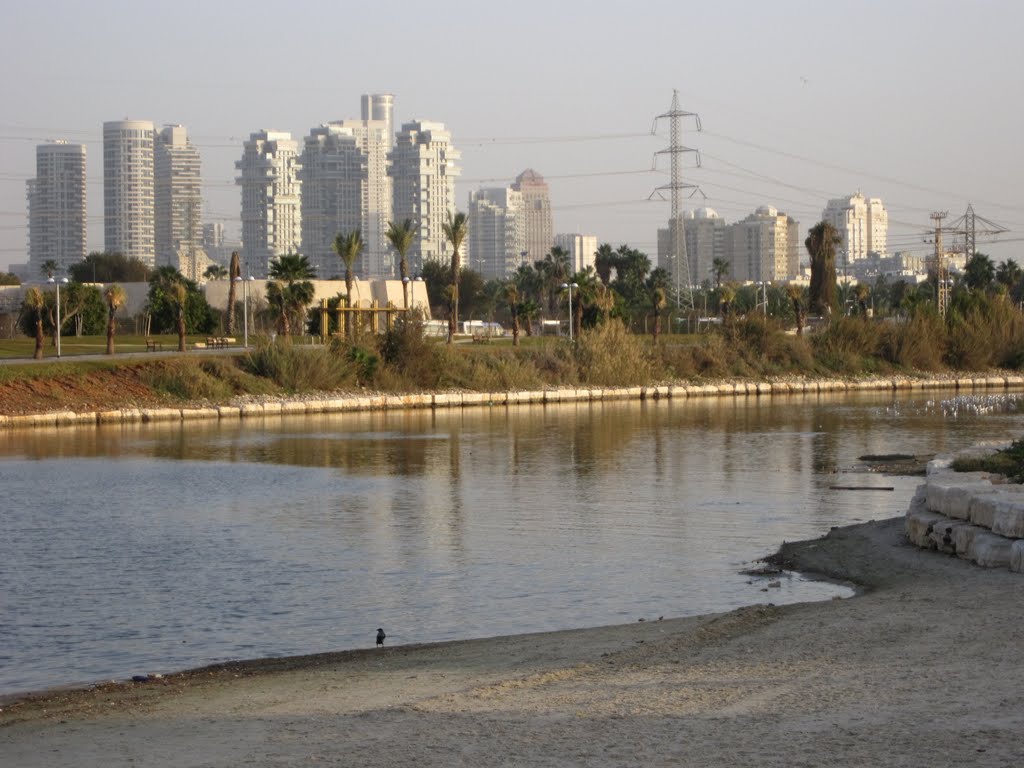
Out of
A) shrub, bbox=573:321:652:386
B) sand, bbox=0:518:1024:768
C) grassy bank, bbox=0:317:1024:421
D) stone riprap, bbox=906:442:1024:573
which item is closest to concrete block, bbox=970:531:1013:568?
stone riprap, bbox=906:442:1024:573

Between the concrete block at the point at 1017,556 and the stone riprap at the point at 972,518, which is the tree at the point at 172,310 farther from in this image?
the concrete block at the point at 1017,556

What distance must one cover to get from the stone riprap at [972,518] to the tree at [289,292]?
5479 centimetres

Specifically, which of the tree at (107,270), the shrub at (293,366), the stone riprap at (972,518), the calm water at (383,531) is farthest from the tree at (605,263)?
the stone riprap at (972,518)

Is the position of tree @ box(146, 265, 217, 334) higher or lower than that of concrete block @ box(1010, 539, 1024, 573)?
higher

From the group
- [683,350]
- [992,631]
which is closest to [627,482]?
[992,631]

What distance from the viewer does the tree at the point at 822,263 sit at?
91125 mm

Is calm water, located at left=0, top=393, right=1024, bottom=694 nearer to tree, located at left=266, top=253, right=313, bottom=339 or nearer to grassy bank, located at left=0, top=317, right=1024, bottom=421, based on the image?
grassy bank, located at left=0, top=317, right=1024, bottom=421

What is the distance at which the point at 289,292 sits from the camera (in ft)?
242

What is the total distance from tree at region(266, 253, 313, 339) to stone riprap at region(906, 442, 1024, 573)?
180 feet

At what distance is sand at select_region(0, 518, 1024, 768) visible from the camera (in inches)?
290

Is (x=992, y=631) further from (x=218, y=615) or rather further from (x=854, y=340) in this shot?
(x=854, y=340)

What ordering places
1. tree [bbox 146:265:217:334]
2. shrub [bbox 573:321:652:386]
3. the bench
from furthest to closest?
1. tree [bbox 146:265:217:334]
2. the bench
3. shrub [bbox 573:321:652:386]

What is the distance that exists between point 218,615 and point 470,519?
776 cm

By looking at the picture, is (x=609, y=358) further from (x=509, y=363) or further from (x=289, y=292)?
(x=289, y=292)
